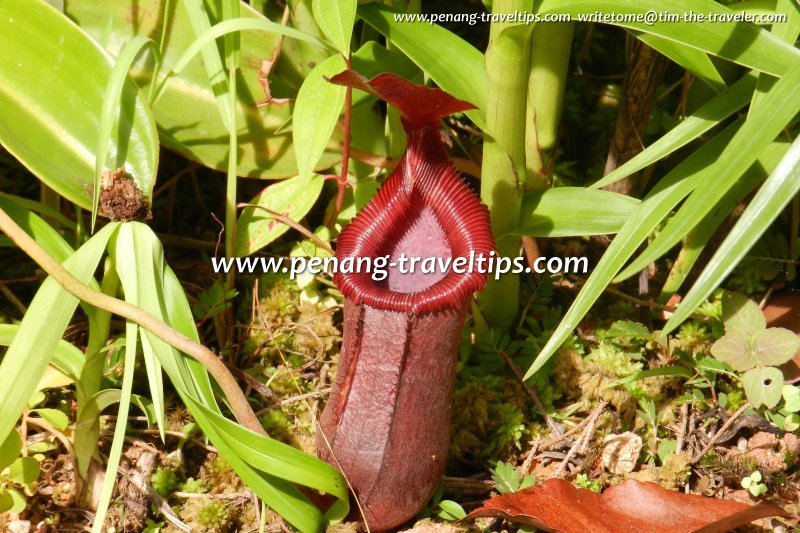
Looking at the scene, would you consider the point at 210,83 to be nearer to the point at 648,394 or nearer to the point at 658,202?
the point at 658,202

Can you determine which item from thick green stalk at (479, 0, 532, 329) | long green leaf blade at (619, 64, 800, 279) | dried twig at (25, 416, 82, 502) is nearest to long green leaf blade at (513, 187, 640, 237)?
thick green stalk at (479, 0, 532, 329)

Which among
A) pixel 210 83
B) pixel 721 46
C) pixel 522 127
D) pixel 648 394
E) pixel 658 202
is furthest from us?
pixel 648 394

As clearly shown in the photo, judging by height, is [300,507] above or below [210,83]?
below

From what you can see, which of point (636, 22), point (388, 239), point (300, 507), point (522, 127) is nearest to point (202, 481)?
point (300, 507)

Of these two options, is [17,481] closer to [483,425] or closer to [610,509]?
[483,425]

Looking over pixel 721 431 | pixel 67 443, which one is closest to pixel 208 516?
pixel 67 443

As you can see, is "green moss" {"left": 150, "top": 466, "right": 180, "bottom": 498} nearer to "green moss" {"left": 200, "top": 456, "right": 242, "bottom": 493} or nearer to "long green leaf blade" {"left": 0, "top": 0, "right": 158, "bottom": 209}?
"green moss" {"left": 200, "top": 456, "right": 242, "bottom": 493}
